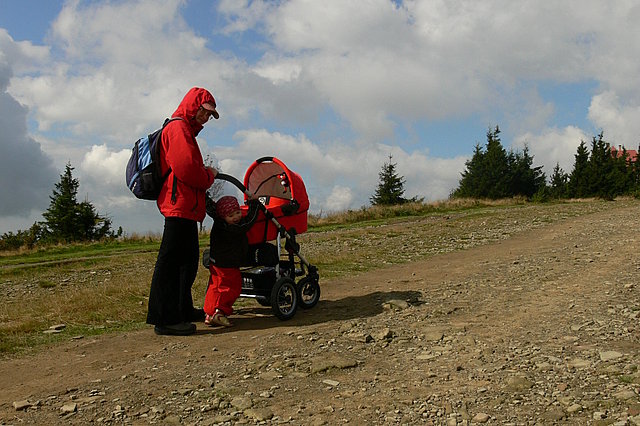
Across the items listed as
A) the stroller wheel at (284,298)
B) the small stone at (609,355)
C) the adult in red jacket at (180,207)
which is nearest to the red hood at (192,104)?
the adult in red jacket at (180,207)

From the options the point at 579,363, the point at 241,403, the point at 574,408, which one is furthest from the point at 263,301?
the point at 574,408

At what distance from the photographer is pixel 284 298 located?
7.14 metres

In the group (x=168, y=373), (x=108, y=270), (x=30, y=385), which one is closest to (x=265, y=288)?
(x=168, y=373)

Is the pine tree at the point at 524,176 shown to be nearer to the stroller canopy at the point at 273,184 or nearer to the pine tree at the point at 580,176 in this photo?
the pine tree at the point at 580,176

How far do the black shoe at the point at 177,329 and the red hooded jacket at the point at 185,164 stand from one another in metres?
1.20

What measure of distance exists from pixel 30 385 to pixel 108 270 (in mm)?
11764

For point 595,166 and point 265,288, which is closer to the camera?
point 265,288

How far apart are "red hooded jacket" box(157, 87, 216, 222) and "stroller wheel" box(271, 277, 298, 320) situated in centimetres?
124

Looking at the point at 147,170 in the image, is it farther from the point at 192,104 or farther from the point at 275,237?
the point at 275,237

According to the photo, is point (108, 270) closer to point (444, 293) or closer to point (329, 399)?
point (444, 293)

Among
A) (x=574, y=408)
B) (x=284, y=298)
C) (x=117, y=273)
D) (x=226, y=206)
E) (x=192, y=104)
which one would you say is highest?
(x=192, y=104)

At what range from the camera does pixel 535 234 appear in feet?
51.4

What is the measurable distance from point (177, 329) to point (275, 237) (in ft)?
5.51

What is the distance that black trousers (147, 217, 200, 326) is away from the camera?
250 inches
